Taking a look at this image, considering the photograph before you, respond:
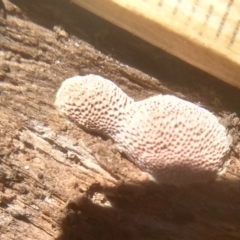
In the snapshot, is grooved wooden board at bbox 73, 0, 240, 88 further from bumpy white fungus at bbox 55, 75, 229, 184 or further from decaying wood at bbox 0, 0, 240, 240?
bumpy white fungus at bbox 55, 75, 229, 184

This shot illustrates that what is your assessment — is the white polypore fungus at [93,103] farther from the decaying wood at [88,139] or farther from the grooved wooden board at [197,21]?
the grooved wooden board at [197,21]

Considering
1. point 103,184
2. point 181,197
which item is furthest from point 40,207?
point 181,197

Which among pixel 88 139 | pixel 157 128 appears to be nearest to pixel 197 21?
pixel 157 128

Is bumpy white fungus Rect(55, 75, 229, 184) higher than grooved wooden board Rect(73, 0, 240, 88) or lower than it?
lower

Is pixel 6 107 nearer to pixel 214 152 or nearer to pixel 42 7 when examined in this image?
pixel 42 7

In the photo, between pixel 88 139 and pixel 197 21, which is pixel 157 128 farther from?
pixel 197 21

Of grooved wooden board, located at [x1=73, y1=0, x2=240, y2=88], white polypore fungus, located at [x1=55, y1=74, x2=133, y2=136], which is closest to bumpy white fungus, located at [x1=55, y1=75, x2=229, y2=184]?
white polypore fungus, located at [x1=55, y1=74, x2=133, y2=136]

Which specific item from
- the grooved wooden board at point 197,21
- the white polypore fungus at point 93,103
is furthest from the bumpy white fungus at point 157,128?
the grooved wooden board at point 197,21
